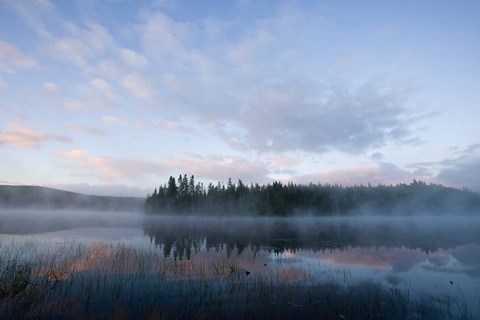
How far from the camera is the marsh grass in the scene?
12.8 meters

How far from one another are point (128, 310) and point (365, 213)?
20404 centimetres

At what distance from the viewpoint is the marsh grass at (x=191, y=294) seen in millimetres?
12750

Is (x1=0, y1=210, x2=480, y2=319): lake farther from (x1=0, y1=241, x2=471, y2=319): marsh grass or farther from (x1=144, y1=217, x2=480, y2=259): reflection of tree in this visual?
(x1=144, y1=217, x2=480, y2=259): reflection of tree

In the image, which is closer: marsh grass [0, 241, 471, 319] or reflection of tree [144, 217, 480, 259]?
marsh grass [0, 241, 471, 319]

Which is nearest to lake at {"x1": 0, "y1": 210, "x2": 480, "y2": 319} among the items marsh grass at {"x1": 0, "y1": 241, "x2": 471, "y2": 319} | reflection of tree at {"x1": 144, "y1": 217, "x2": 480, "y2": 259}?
marsh grass at {"x1": 0, "y1": 241, "x2": 471, "y2": 319}

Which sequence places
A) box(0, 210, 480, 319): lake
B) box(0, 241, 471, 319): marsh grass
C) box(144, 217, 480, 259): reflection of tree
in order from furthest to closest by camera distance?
box(144, 217, 480, 259): reflection of tree < box(0, 210, 480, 319): lake < box(0, 241, 471, 319): marsh grass

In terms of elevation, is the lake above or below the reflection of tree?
above

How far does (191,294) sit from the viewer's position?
50.2ft

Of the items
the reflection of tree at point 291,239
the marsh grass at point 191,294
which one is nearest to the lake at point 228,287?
the marsh grass at point 191,294

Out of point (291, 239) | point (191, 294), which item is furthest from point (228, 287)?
point (291, 239)

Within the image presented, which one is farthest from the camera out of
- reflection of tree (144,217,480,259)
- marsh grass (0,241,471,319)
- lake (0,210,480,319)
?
reflection of tree (144,217,480,259)

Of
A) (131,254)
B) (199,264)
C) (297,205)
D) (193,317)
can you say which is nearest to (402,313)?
(193,317)

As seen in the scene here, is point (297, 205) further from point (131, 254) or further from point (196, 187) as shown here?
point (131, 254)

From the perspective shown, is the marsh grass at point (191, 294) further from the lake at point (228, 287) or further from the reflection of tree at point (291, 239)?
the reflection of tree at point (291, 239)
